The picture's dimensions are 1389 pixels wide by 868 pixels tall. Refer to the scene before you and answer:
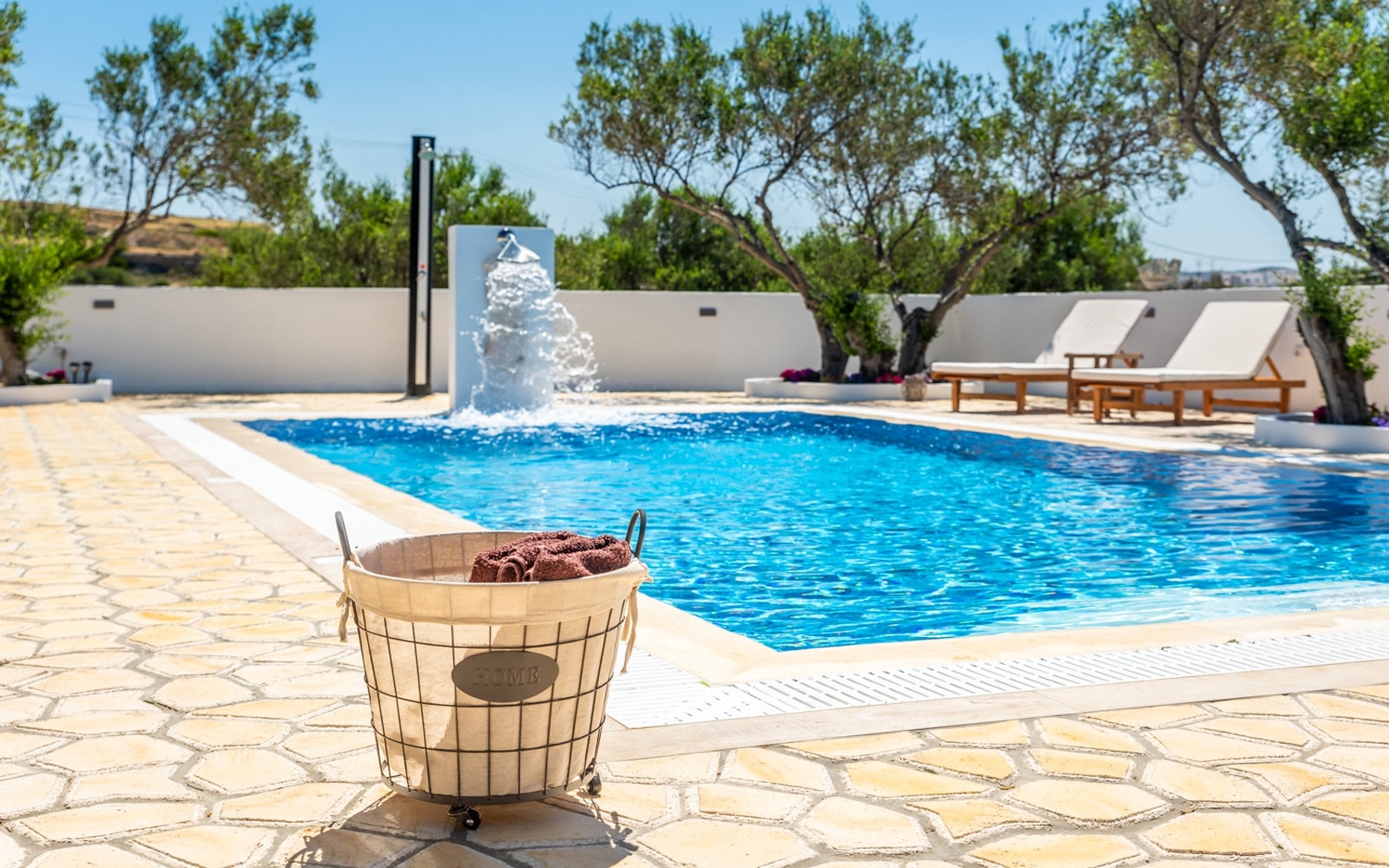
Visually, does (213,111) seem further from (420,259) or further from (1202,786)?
(1202,786)

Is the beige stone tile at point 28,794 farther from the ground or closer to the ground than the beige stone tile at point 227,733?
closer to the ground

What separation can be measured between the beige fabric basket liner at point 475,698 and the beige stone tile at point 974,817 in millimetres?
704

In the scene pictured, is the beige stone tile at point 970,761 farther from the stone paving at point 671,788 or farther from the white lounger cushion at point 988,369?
the white lounger cushion at point 988,369

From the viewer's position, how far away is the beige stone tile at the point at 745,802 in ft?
8.38

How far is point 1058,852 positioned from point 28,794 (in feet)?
6.74

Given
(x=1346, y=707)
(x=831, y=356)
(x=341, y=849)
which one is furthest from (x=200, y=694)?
(x=831, y=356)

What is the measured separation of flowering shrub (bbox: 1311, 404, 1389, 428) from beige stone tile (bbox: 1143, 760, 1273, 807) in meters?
8.88

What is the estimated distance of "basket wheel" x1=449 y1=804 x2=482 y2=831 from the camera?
2.46 m

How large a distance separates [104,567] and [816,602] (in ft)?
9.57

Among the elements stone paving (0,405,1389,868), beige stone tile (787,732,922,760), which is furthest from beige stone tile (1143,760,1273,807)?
beige stone tile (787,732,922,760)

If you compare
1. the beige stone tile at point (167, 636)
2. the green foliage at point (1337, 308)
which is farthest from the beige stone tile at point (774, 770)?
the green foliage at point (1337, 308)

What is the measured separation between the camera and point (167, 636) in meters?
4.03

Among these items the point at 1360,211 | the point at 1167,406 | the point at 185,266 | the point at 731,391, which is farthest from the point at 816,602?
the point at 185,266

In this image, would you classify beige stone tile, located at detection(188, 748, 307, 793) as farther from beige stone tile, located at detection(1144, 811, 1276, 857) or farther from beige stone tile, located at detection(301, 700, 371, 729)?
beige stone tile, located at detection(1144, 811, 1276, 857)
